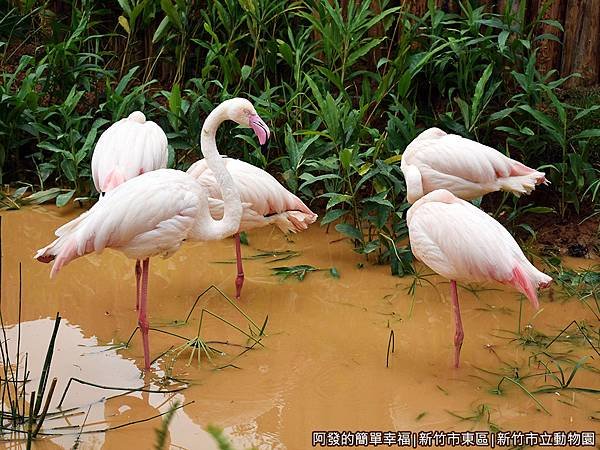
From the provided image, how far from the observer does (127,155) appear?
209 inches

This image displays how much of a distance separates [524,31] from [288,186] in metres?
2.12

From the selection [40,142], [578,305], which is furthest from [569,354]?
[40,142]

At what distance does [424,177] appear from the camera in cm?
551

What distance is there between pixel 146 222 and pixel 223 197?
58cm

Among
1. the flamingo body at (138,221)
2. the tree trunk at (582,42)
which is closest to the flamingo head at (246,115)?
the flamingo body at (138,221)

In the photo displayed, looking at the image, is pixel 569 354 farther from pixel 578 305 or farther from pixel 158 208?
pixel 158 208

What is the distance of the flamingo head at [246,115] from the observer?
4891mm

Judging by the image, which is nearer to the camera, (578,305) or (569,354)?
(569,354)

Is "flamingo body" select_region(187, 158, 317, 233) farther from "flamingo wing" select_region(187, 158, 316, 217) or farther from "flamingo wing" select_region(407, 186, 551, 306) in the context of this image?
"flamingo wing" select_region(407, 186, 551, 306)

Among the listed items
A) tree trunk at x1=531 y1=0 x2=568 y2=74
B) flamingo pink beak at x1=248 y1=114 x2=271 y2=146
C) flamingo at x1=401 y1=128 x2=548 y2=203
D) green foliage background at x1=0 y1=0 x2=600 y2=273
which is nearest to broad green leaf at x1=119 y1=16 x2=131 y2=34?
green foliage background at x1=0 y1=0 x2=600 y2=273

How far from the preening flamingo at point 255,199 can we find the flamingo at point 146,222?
0.38 meters

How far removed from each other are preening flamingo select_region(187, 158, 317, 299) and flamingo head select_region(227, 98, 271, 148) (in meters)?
0.47

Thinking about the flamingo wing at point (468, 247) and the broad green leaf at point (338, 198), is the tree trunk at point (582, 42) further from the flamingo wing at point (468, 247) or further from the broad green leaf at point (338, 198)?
→ the flamingo wing at point (468, 247)

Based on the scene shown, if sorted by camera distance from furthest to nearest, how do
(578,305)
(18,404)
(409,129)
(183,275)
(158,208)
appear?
1. (409,129)
2. (183,275)
3. (578,305)
4. (158,208)
5. (18,404)
